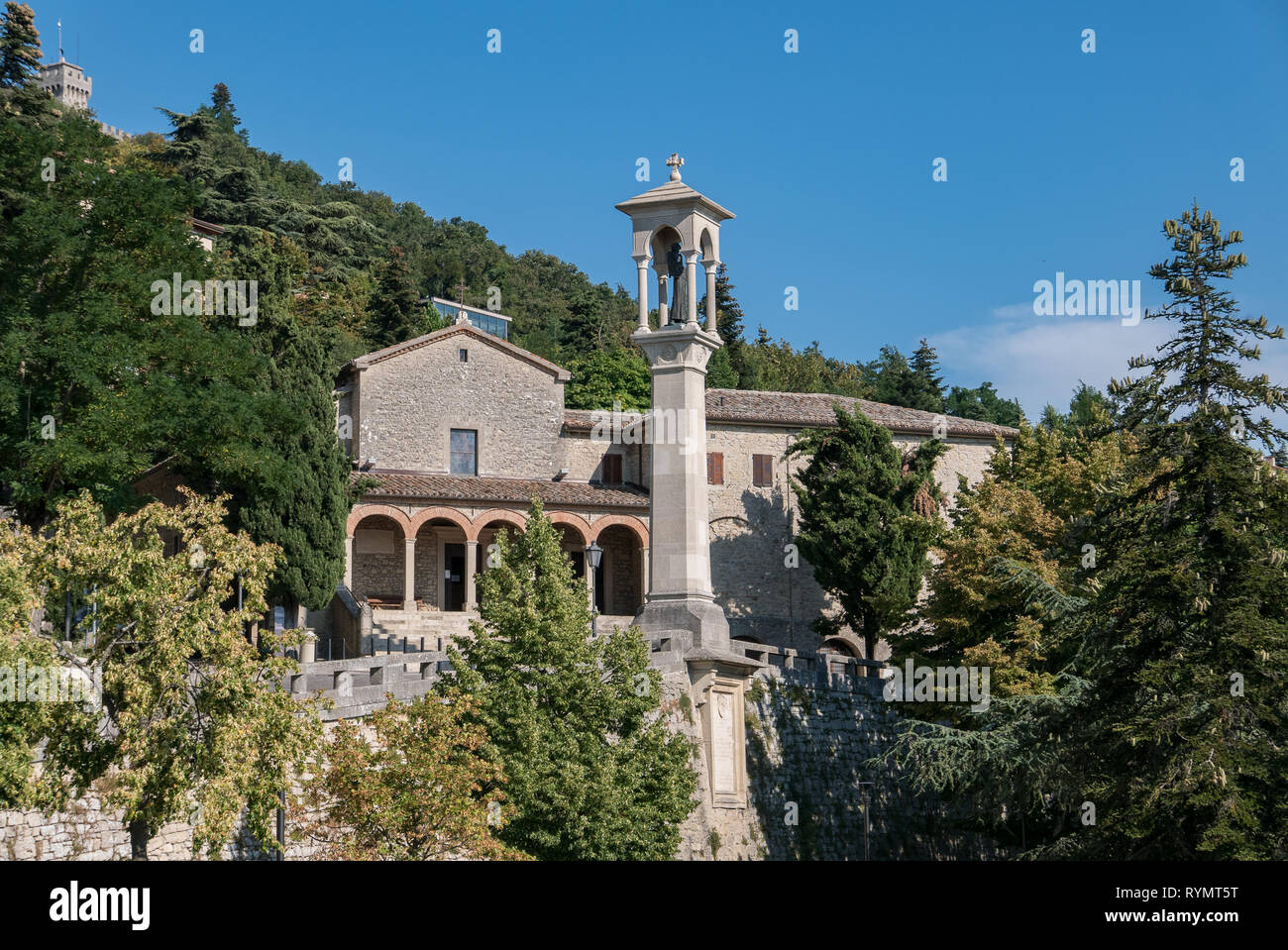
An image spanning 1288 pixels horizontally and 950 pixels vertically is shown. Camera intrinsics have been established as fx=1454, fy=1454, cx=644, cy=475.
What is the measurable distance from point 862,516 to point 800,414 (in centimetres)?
668

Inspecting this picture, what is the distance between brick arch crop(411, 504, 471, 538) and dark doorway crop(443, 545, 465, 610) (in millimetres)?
1972

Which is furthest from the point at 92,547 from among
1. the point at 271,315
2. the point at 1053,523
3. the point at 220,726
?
the point at 1053,523

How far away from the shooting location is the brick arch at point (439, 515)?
1687 inches

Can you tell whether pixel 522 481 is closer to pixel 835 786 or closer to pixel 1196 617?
pixel 835 786

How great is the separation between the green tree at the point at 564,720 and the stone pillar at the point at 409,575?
17644 millimetres

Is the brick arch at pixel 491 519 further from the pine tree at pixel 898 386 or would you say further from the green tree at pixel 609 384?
the pine tree at pixel 898 386

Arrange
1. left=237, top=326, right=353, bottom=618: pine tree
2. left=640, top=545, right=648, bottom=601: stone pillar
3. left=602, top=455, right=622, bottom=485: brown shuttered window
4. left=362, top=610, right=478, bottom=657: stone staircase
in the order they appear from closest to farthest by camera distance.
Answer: left=237, top=326, right=353, bottom=618: pine tree < left=362, top=610, right=478, bottom=657: stone staircase < left=640, top=545, right=648, bottom=601: stone pillar < left=602, top=455, right=622, bottom=485: brown shuttered window

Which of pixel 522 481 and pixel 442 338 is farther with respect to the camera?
pixel 442 338

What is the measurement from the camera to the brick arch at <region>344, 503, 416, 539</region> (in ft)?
137

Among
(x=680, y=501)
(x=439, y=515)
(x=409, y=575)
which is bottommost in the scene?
(x=409, y=575)

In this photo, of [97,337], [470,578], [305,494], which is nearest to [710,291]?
[97,337]

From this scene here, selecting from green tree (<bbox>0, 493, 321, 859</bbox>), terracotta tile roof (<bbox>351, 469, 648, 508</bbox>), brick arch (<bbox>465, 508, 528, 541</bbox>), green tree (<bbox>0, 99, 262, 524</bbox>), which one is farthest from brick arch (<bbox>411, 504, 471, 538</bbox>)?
green tree (<bbox>0, 493, 321, 859</bbox>)

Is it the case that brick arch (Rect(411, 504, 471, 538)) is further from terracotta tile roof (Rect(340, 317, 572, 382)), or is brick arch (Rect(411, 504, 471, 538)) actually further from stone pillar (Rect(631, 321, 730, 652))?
stone pillar (Rect(631, 321, 730, 652))

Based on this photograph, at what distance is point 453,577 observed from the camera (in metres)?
45.8
